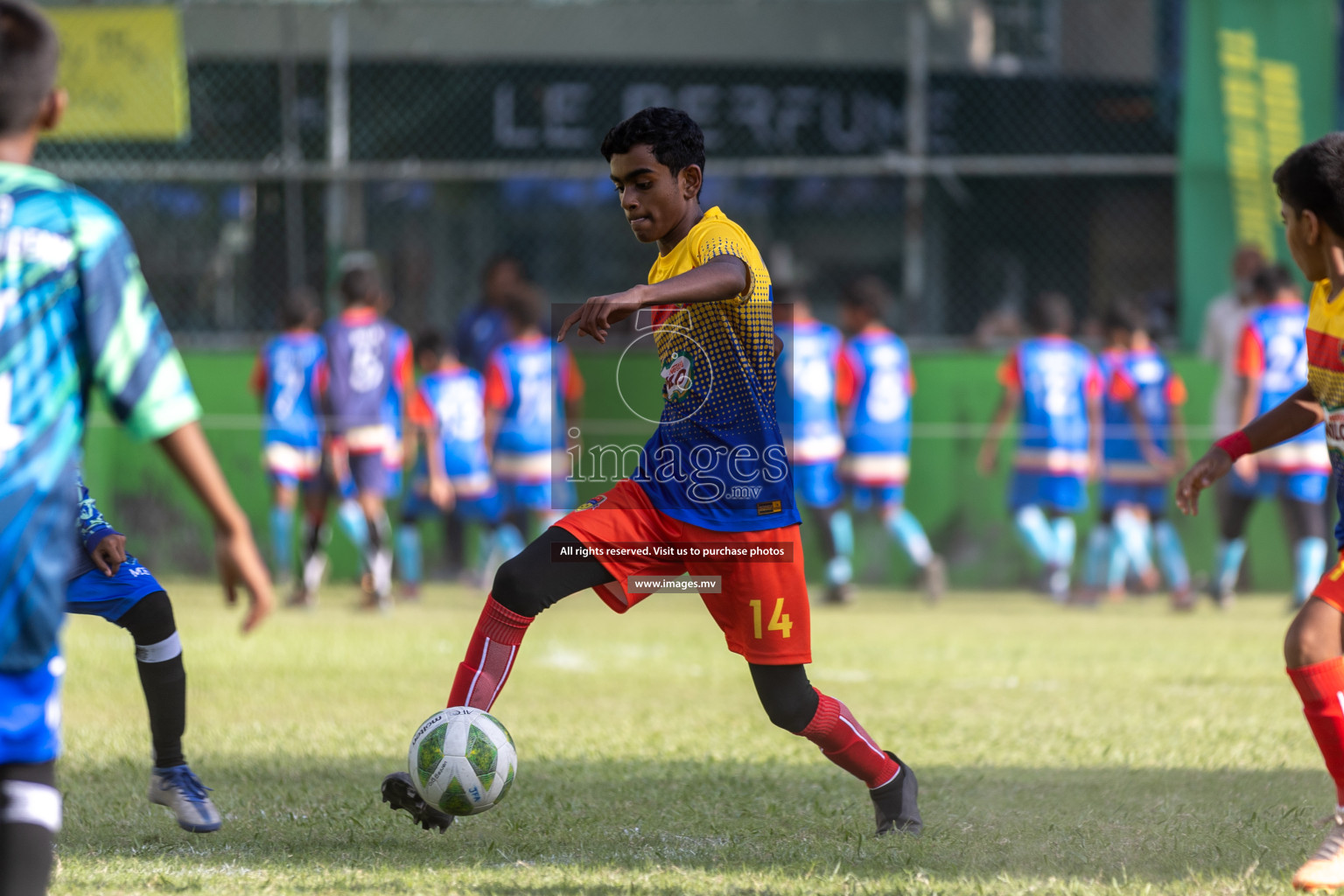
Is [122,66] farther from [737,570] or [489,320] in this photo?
[737,570]

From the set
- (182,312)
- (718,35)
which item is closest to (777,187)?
(718,35)

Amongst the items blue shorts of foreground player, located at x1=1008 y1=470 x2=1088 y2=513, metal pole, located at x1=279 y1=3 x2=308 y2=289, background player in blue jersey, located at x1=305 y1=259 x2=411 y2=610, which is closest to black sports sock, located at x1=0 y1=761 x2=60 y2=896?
background player in blue jersey, located at x1=305 y1=259 x2=411 y2=610

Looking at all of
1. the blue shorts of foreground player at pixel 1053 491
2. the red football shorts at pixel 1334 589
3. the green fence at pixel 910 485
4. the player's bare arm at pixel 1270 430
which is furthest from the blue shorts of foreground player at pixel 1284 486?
the red football shorts at pixel 1334 589

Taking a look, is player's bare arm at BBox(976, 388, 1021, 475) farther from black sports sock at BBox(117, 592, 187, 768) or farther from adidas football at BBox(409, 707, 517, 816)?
black sports sock at BBox(117, 592, 187, 768)

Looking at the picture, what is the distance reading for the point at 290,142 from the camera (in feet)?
39.5

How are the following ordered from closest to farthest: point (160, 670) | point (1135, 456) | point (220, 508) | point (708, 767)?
point (220, 508) → point (160, 670) → point (708, 767) → point (1135, 456)

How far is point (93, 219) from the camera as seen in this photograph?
2.41 metres

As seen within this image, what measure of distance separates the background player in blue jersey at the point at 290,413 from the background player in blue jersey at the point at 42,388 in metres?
8.09

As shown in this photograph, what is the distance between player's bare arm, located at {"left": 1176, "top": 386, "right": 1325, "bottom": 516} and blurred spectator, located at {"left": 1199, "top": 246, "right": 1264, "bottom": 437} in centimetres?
685

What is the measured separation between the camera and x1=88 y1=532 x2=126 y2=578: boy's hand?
3.84 metres

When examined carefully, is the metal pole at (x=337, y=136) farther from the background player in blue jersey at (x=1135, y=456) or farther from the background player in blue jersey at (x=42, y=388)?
the background player in blue jersey at (x=42, y=388)

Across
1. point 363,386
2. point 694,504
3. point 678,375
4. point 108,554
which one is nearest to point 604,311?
point 678,375

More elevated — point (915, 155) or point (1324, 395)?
point (915, 155)

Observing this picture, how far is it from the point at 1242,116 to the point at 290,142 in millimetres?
7464
